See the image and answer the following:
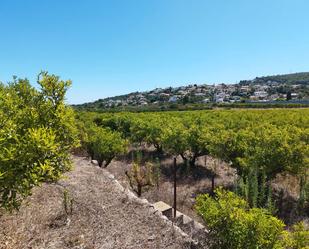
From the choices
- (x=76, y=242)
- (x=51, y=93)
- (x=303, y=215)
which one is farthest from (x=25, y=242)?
(x=303, y=215)

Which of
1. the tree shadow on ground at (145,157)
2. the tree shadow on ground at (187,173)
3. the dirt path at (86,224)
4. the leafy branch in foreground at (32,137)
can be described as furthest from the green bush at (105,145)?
the leafy branch in foreground at (32,137)

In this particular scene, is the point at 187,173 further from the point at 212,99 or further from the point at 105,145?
the point at 212,99

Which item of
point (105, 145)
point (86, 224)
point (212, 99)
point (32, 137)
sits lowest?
point (212, 99)

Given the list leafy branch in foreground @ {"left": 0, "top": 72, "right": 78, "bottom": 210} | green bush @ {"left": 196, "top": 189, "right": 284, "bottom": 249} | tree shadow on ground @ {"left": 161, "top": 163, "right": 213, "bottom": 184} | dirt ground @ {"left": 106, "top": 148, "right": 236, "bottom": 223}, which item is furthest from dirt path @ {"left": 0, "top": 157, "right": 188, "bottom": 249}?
tree shadow on ground @ {"left": 161, "top": 163, "right": 213, "bottom": 184}

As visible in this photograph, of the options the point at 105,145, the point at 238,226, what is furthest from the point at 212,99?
the point at 238,226

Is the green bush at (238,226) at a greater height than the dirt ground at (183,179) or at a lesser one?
greater

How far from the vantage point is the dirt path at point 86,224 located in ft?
18.0

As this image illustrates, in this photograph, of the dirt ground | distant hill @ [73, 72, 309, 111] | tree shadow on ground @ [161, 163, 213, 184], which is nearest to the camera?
the dirt ground

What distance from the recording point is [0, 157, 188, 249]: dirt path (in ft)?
18.0

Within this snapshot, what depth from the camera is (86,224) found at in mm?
6211

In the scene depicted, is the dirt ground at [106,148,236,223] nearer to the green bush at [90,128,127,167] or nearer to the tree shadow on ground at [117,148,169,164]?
the tree shadow on ground at [117,148,169,164]

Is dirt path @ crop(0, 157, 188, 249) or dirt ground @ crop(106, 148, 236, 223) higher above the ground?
dirt path @ crop(0, 157, 188, 249)

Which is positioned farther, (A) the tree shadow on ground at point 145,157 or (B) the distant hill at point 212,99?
(B) the distant hill at point 212,99

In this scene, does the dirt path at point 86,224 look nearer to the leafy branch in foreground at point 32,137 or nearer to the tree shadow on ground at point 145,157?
the leafy branch in foreground at point 32,137
